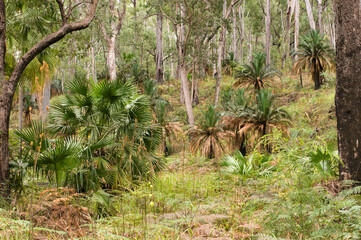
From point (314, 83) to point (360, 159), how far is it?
15.9 meters

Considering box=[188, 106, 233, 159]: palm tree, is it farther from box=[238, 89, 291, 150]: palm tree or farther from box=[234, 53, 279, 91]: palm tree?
box=[234, 53, 279, 91]: palm tree

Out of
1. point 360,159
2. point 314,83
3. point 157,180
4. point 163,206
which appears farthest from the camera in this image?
point 314,83

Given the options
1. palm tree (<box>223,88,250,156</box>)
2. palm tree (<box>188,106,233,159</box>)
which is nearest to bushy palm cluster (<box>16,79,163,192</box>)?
palm tree (<box>223,88,250,156</box>)

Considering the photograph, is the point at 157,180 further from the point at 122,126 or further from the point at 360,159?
the point at 360,159

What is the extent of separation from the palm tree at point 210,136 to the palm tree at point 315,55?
7.02 m

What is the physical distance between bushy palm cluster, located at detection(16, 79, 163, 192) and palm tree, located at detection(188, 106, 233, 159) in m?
Answer: 5.76

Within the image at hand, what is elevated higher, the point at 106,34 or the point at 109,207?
the point at 106,34

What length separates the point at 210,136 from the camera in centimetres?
1363

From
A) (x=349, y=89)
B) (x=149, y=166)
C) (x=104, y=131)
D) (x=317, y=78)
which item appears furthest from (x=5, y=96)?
(x=317, y=78)

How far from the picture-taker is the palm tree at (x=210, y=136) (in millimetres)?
13438

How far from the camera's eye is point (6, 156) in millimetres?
5441

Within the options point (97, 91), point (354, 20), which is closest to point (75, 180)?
point (97, 91)

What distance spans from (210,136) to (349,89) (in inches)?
357

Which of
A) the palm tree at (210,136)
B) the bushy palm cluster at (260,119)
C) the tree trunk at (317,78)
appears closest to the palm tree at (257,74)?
the tree trunk at (317,78)
